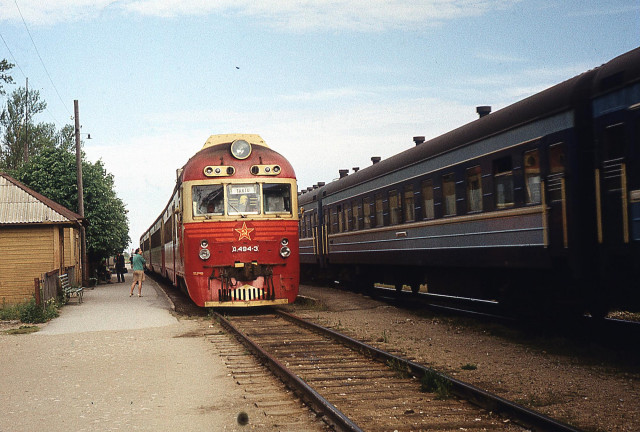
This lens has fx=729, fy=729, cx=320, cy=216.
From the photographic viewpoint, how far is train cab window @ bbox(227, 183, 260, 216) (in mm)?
15258

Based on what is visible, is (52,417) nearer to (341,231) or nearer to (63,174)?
(341,231)

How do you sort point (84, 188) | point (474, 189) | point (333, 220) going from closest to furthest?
point (474, 189), point (333, 220), point (84, 188)

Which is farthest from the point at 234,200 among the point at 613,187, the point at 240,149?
the point at 613,187

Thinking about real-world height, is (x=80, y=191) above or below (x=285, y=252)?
above

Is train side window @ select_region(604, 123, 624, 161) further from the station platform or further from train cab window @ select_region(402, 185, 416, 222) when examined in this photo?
train cab window @ select_region(402, 185, 416, 222)

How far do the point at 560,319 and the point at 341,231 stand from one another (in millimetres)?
11089

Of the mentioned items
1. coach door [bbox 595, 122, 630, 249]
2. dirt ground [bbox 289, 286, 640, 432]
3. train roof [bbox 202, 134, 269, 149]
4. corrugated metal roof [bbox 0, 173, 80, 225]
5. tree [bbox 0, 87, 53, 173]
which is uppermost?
tree [bbox 0, 87, 53, 173]

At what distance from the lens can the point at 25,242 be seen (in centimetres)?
2264

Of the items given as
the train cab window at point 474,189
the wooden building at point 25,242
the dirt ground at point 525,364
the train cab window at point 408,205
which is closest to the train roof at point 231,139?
Answer: the train cab window at point 408,205

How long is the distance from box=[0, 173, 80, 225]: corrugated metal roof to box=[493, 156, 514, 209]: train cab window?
15.1 m

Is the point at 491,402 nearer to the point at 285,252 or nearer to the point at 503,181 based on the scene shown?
the point at 503,181

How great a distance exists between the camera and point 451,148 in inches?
519

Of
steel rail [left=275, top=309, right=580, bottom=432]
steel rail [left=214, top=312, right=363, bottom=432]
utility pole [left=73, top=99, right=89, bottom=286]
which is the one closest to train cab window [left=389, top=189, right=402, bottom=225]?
steel rail [left=214, top=312, right=363, bottom=432]

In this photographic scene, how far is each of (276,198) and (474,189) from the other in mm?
4813
